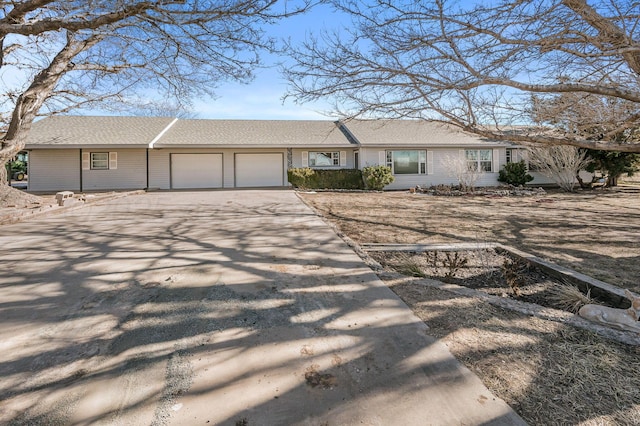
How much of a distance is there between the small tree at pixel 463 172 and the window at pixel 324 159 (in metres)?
6.02

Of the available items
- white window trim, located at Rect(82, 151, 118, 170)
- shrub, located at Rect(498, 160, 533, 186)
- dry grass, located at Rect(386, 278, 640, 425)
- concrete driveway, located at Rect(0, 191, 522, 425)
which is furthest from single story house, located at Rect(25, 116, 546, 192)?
dry grass, located at Rect(386, 278, 640, 425)

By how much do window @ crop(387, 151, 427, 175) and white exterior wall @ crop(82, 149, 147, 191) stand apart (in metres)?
13.6

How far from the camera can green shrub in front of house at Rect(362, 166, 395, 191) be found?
58.1 ft

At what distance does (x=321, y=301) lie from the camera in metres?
3.30

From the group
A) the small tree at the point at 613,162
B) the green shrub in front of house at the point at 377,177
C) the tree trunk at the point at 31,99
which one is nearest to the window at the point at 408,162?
the green shrub in front of house at the point at 377,177

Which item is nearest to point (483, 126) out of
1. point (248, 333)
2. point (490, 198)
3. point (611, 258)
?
point (611, 258)

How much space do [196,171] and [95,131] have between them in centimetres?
596

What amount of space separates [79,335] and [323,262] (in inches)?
106

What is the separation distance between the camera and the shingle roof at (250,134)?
18.7 meters

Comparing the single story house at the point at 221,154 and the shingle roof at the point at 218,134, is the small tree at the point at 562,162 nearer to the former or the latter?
the shingle roof at the point at 218,134

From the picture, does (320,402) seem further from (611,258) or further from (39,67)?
(39,67)

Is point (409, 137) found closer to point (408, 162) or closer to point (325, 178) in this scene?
point (408, 162)

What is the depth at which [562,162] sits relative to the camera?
16.9 metres

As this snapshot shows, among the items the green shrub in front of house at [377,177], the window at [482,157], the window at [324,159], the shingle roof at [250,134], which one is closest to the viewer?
the green shrub in front of house at [377,177]
